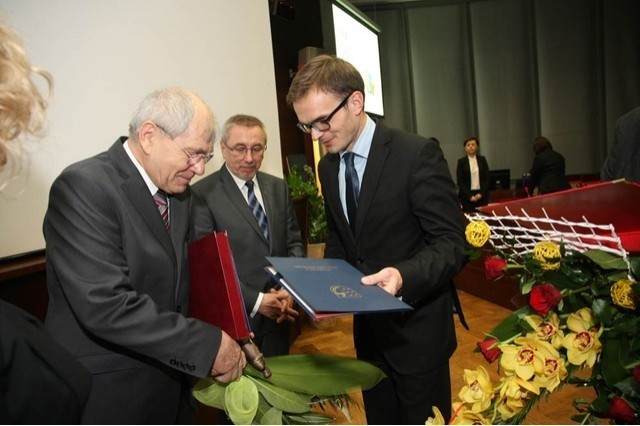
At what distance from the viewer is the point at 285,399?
124cm

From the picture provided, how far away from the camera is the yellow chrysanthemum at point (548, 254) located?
0.71 metres

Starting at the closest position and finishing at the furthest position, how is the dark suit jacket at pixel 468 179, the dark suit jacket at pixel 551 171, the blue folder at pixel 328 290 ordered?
1. the blue folder at pixel 328 290
2. the dark suit jacket at pixel 551 171
3. the dark suit jacket at pixel 468 179

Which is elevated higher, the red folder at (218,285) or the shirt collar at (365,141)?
the shirt collar at (365,141)

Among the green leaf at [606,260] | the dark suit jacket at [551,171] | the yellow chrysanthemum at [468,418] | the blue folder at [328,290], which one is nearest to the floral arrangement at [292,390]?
the blue folder at [328,290]

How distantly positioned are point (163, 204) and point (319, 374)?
675 millimetres

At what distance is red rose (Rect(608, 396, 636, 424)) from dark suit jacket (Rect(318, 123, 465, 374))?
0.77m

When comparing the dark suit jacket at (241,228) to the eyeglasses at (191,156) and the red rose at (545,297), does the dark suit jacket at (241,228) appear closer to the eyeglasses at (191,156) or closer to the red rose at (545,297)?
the eyeglasses at (191,156)

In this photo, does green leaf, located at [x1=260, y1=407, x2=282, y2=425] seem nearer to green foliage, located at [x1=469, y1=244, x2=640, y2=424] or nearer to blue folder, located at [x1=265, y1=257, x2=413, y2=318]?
blue folder, located at [x1=265, y1=257, x2=413, y2=318]

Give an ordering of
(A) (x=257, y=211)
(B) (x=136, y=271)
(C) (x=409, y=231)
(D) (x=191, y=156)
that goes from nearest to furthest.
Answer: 1. (B) (x=136, y=271)
2. (D) (x=191, y=156)
3. (C) (x=409, y=231)
4. (A) (x=257, y=211)

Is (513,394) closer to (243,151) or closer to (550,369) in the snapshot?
(550,369)

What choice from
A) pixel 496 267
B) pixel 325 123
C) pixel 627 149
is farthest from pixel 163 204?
pixel 627 149

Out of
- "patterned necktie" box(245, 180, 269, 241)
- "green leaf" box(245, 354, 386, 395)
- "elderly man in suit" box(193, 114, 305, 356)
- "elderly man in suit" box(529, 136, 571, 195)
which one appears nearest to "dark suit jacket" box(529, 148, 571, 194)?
"elderly man in suit" box(529, 136, 571, 195)

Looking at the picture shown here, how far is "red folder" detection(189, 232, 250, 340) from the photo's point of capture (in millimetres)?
1308

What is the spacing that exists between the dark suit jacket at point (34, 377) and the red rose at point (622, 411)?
684 millimetres
